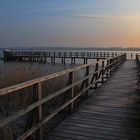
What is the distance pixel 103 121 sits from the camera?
6145mm

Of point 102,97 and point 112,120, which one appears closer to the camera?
point 112,120

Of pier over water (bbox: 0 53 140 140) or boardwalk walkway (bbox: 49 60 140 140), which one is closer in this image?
pier over water (bbox: 0 53 140 140)

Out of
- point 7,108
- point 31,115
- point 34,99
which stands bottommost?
point 7,108

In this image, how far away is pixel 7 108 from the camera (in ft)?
25.3

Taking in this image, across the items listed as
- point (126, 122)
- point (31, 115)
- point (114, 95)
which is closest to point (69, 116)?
point (126, 122)

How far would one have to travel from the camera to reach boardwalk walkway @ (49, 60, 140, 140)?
5230mm

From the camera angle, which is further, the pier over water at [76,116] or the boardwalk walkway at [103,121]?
the boardwalk walkway at [103,121]

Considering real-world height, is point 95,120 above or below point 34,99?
below

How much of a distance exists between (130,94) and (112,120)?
3.63 metres

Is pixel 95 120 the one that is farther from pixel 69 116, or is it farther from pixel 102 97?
pixel 102 97

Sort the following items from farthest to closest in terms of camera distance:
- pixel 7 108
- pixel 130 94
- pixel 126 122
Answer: pixel 130 94
pixel 7 108
pixel 126 122

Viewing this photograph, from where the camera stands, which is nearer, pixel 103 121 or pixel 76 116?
pixel 103 121

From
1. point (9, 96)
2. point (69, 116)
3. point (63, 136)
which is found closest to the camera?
point (63, 136)

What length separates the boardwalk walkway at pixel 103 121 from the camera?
206 inches
